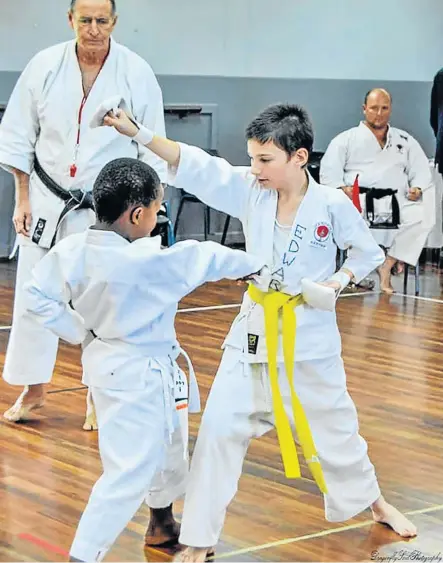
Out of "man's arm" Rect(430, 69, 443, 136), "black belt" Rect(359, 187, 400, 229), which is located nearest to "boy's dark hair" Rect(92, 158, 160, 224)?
"man's arm" Rect(430, 69, 443, 136)

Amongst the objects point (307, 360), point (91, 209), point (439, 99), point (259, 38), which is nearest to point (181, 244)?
point (307, 360)

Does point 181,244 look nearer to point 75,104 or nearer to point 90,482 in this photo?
point 90,482

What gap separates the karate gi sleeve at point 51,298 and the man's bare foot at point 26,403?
4.97ft

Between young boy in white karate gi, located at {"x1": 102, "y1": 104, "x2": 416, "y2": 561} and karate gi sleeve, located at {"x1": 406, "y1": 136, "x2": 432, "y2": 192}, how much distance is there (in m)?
4.94

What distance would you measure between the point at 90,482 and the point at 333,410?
2.89 ft

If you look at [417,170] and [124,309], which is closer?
[124,309]

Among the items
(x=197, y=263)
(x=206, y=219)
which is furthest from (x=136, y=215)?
(x=206, y=219)

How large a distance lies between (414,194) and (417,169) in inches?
8.4

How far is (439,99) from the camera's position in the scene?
7199 mm

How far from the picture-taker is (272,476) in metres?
3.53

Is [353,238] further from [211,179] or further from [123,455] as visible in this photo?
[123,455]

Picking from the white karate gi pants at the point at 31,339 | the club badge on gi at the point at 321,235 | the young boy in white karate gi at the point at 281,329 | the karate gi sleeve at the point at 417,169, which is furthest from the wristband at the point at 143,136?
the karate gi sleeve at the point at 417,169

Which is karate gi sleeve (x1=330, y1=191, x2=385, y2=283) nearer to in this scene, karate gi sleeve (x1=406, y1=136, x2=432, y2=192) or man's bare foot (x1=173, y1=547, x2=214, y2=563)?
man's bare foot (x1=173, y1=547, x2=214, y2=563)

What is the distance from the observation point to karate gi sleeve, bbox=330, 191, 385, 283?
2.91 m
